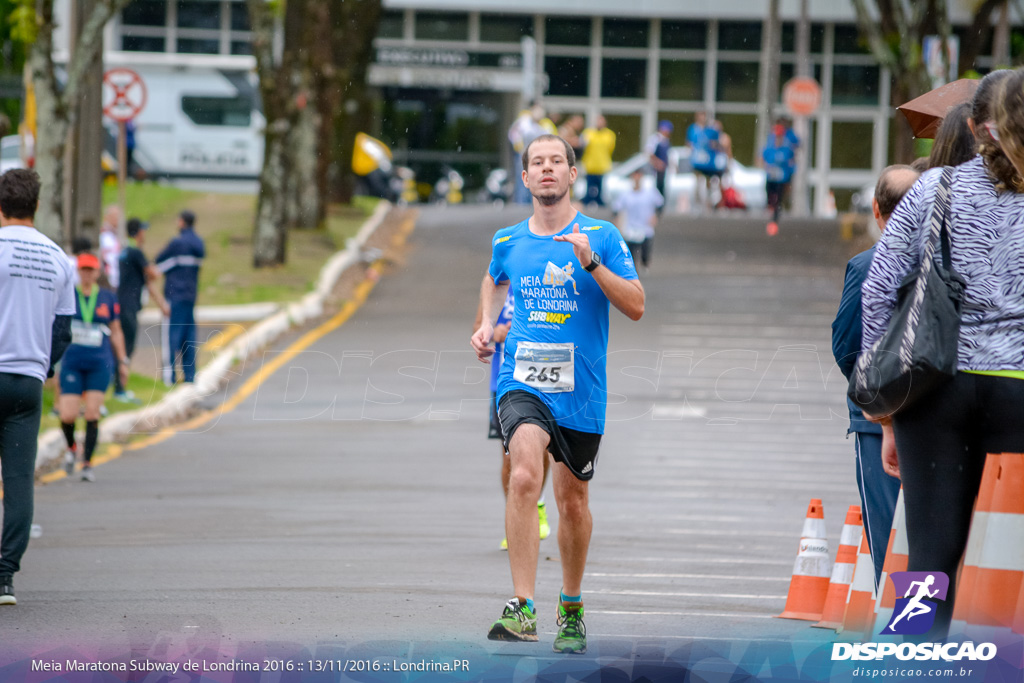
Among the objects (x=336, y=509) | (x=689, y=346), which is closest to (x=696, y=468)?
(x=336, y=509)

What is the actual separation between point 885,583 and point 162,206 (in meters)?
29.9

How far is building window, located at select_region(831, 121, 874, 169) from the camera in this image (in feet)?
167

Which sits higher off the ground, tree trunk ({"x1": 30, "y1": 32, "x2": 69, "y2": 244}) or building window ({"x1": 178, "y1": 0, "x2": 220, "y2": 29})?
building window ({"x1": 178, "y1": 0, "x2": 220, "y2": 29})

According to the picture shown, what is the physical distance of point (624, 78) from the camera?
50594mm

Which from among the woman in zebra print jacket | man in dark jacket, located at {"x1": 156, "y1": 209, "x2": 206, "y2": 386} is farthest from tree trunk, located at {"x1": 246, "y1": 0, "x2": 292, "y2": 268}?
the woman in zebra print jacket

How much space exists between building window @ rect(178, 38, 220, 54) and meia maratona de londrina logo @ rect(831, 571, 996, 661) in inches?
1901

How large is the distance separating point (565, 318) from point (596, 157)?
25.8 meters

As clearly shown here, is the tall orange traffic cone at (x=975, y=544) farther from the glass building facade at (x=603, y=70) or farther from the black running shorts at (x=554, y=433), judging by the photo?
the glass building facade at (x=603, y=70)

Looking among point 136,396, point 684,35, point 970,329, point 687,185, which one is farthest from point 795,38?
point 970,329

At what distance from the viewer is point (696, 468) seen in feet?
42.6

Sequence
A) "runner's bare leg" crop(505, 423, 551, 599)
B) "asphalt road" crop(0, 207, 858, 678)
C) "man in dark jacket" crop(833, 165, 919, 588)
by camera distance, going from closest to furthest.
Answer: "man in dark jacket" crop(833, 165, 919, 588)
"runner's bare leg" crop(505, 423, 551, 599)
"asphalt road" crop(0, 207, 858, 678)

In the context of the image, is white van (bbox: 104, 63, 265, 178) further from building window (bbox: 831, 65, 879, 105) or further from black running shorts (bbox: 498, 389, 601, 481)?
black running shorts (bbox: 498, 389, 601, 481)

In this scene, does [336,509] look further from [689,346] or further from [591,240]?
[689,346]

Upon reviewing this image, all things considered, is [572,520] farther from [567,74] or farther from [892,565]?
[567,74]
